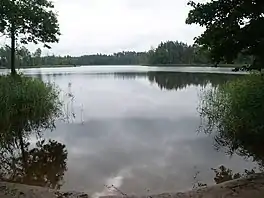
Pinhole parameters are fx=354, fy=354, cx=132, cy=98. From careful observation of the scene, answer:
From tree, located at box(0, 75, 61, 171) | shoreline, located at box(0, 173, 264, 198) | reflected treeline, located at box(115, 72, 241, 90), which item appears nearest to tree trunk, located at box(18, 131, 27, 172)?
tree, located at box(0, 75, 61, 171)

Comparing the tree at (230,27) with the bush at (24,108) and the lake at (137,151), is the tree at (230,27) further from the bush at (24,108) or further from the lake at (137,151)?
the bush at (24,108)

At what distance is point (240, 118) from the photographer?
10203 mm

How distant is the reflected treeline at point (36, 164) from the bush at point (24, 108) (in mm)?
954

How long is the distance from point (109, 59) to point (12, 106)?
103690mm

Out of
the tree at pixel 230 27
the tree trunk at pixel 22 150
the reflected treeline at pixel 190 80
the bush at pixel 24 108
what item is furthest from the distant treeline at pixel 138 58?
the tree at pixel 230 27

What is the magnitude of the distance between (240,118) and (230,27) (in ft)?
13.5

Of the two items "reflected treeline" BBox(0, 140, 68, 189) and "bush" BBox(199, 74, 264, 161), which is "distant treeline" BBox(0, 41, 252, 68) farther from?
"reflected treeline" BBox(0, 140, 68, 189)

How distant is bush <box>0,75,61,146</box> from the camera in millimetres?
10852

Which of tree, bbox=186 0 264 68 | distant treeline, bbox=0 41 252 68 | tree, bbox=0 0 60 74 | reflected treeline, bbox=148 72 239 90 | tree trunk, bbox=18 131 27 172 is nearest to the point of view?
tree, bbox=186 0 264 68

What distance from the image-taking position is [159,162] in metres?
8.06

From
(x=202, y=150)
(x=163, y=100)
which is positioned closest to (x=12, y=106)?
(x=202, y=150)

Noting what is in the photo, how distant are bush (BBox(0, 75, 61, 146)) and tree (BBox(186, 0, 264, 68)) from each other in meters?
5.81

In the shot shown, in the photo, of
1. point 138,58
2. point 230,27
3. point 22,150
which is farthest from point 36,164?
point 138,58

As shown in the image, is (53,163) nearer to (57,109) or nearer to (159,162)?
(159,162)
